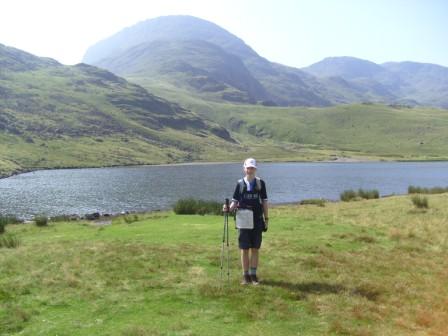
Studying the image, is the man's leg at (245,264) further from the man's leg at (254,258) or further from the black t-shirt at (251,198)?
the black t-shirt at (251,198)

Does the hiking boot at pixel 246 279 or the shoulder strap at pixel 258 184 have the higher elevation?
the shoulder strap at pixel 258 184

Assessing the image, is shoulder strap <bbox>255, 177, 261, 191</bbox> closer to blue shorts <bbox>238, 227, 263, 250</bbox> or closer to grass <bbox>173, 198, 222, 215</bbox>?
blue shorts <bbox>238, 227, 263, 250</bbox>

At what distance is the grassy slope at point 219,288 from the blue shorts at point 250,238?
1.12 metres

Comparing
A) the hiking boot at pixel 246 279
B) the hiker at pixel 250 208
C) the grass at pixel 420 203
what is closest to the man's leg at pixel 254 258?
the hiker at pixel 250 208

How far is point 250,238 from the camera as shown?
13180 millimetres

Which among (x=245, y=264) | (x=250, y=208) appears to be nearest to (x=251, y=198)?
(x=250, y=208)

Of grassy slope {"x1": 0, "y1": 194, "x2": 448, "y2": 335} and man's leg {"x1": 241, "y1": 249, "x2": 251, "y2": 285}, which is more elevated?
man's leg {"x1": 241, "y1": 249, "x2": 251, "y2": 285}

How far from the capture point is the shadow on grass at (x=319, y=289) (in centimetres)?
1262

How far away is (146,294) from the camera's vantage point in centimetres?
1245

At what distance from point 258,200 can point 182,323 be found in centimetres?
429

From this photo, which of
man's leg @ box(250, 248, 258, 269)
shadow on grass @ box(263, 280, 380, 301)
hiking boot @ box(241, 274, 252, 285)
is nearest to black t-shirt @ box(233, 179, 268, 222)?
man's leg @ box(250, 248, 258, 269)

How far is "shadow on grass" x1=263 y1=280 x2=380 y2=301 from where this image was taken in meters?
12.6

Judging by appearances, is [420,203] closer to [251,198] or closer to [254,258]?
[254,258]

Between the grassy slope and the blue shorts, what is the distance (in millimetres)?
1122
